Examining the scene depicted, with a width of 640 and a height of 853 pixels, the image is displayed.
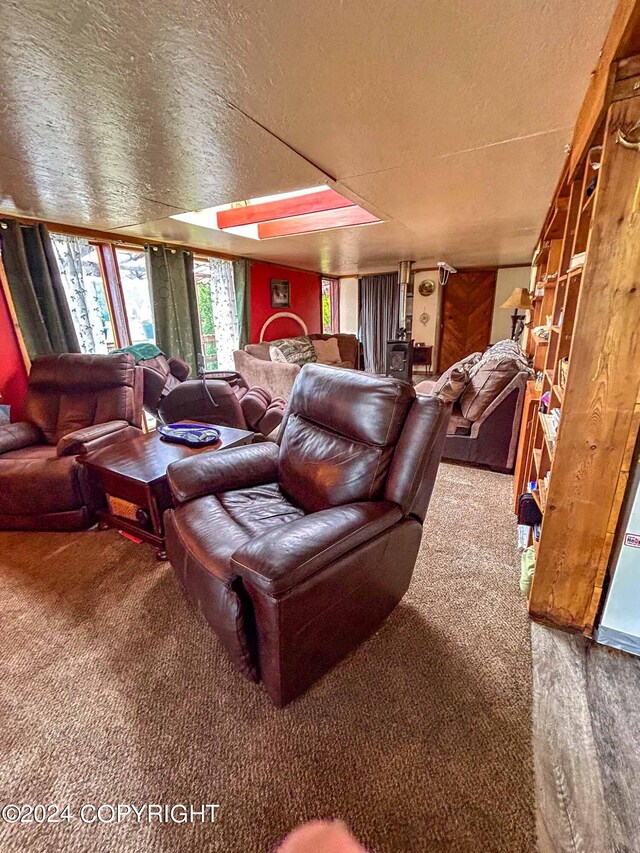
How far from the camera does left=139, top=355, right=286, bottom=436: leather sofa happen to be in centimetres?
319

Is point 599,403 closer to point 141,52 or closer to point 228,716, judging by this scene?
point 228,716

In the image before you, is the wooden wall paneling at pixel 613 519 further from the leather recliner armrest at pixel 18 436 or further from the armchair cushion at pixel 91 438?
the leather recliner armrest at pixel 18 436

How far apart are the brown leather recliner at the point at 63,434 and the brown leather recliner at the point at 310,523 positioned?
0.92 m

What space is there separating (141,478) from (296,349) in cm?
369

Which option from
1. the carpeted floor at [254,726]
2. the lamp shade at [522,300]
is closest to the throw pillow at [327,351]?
the lamp shade at [522,300]

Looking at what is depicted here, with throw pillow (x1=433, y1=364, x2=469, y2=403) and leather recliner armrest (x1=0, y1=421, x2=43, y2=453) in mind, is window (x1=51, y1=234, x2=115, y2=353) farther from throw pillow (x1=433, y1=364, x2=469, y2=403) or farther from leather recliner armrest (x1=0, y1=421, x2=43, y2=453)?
throw pillow (x1=433, y1=364, x2=469, y2=403)

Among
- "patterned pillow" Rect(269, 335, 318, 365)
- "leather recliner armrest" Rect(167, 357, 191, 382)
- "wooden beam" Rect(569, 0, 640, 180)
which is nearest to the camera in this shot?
"wooden beam" Rect(569, 0, 640, 180)

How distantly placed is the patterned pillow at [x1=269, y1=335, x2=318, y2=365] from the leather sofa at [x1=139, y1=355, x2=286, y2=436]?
1463 mm

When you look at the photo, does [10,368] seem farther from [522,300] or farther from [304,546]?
[522,300]

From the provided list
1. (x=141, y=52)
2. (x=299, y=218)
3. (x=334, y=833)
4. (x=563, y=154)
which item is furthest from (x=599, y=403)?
(x=299, y=218)

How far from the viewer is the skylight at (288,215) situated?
8.93ft

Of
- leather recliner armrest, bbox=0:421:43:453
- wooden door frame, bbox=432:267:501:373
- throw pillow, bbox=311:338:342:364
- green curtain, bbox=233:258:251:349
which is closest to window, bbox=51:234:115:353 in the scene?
leather recliner armrest, bbox=0:421:43:453

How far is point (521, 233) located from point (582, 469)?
10.2ft

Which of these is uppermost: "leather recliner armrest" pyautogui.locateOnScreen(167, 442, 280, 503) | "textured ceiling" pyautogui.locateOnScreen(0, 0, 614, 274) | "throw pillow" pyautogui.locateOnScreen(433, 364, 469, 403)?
"textured ceiling" pyautogui.locateOnScreen(0, 0, 614, 274)
